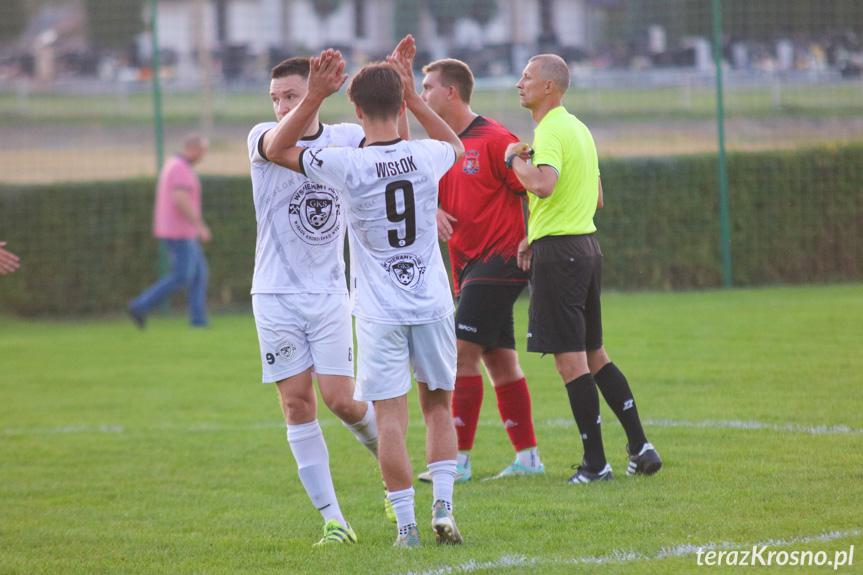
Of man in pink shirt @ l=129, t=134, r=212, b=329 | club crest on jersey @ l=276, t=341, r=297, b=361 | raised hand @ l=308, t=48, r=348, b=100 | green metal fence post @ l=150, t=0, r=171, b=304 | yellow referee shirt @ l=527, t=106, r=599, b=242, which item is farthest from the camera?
green metal fence post @ l=150, t=0, r=171, b=304

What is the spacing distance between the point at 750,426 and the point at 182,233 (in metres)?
7.50

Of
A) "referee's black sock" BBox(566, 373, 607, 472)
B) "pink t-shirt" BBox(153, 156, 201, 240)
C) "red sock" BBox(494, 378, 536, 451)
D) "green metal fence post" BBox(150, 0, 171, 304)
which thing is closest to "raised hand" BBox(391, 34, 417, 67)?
"referee's black sock" BBox(566, 373, 607, 472)

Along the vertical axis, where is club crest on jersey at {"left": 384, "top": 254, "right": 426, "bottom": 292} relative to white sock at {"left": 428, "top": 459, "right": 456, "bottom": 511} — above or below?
above

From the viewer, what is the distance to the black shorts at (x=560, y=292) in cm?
484

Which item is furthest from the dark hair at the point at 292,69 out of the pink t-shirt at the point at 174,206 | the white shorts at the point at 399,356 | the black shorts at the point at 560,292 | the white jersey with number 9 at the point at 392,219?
the pink t-shirt at the point at 174,206

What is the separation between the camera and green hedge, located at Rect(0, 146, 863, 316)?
12.1m

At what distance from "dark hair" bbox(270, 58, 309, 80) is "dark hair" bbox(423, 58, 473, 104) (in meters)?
1.22

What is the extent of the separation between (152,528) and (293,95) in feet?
6.97

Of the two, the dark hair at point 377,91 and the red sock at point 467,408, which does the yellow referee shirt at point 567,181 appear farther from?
the dark hair at point 377,91

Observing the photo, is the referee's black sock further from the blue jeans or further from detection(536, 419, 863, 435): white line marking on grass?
the blue jeans

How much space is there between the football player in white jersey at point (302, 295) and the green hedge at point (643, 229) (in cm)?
852

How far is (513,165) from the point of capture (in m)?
4.67

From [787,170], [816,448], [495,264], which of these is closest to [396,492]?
[495,264]

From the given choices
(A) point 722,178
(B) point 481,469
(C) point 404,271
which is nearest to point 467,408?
(B) point 481,469
